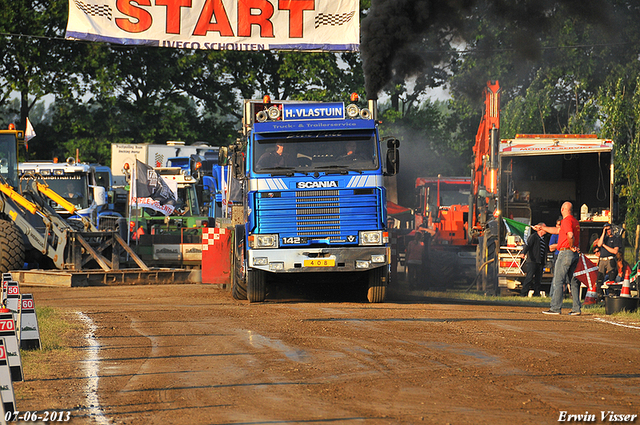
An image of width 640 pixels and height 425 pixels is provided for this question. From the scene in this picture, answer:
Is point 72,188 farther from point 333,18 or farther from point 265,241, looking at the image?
point 265,241

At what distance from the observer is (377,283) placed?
15.1 metres

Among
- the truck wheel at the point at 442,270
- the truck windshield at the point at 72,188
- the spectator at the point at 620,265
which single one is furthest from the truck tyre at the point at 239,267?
the truck windshield at the point at 72,188

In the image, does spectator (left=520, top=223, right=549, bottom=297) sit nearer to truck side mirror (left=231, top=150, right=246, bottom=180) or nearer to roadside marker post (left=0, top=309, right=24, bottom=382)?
truck side mirror (left=231, top=150, right=246, bottom=180)

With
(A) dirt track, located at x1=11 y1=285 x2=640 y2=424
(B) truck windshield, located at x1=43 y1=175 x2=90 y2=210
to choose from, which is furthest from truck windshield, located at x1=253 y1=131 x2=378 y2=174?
(B) truck windshield, located at x1=43 y1=175 x2=90 y2=210

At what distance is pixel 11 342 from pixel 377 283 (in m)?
9.08

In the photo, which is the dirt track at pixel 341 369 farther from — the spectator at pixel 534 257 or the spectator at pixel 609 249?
the spectator at pixel 534 257

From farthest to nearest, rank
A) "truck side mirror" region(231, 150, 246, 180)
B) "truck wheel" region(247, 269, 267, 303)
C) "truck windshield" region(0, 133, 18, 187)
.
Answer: "truck windshield" region(0, 133, 18, 187) → "truck side mirror" region(231, 150, 246, 180) → "truck wheel" region(247, 269, 267, 303)

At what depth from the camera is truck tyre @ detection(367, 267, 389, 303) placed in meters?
15.1

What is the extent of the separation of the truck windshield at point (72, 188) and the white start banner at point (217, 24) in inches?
376

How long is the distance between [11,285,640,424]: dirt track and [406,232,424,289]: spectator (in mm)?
8021

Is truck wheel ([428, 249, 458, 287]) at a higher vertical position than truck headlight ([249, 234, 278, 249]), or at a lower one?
lower

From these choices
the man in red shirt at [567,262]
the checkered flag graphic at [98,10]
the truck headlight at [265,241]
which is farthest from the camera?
the checkered flag graphic at [98,10]

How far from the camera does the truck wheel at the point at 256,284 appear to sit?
14.9 meters

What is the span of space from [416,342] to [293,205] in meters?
4.89
